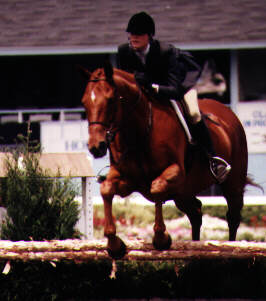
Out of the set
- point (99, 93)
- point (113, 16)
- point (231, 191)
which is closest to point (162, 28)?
point (113, 16)

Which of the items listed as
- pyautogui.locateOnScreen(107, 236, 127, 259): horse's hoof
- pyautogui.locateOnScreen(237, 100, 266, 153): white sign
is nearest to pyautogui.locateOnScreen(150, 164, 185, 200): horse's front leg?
pyautogui.locateOnScreen(107, 236, 127, 259): horse's hoof

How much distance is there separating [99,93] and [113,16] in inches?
424

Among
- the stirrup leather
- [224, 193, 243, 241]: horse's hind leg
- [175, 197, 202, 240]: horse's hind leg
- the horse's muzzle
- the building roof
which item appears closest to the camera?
the horse's muzzle

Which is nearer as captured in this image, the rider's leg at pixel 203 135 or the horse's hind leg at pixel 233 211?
the rider's leg at pixel 203 135

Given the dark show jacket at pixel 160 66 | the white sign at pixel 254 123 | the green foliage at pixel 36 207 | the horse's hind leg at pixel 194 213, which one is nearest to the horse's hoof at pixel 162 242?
the dark show jacket at pixel 160 66

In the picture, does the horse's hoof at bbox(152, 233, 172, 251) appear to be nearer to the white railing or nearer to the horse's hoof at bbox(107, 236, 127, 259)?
the horse's hoof at bbox(107, 236, 127, 259)

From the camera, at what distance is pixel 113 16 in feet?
51.5

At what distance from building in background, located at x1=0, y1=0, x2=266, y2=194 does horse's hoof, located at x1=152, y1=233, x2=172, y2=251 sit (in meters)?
9.32

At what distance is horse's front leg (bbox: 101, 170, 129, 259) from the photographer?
5637mm

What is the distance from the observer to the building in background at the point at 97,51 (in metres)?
14.9

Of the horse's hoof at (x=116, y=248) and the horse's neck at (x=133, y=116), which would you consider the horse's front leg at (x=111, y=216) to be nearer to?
the horse's hoof at (x=116, y=248)

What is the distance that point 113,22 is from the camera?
15.5 meters

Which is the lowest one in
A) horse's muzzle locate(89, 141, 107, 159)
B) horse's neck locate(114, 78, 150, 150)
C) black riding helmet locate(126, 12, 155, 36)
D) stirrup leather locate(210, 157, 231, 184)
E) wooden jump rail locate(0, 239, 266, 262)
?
wooden jump rail locate(0, 239, 266, 262)

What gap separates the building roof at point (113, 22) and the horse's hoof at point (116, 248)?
9.37 m
